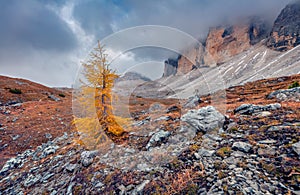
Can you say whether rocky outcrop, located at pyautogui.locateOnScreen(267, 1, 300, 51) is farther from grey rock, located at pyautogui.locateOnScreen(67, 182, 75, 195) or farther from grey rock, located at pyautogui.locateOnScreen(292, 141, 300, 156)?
grey rock, located at pyautogui.locateOnScreen(67, 182, 75, 195)

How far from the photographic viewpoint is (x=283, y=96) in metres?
12.9

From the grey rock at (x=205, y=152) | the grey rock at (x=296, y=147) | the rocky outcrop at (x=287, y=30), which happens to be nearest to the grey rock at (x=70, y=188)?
the grey rock at (x=205, y=152)

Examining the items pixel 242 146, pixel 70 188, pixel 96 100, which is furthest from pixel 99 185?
pixel 242 146

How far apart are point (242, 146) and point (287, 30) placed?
200 metres

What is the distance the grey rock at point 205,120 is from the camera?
836 centimetres

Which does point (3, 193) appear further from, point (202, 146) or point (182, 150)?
point (202, 146)

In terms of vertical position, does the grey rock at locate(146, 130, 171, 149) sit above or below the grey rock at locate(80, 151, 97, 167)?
above

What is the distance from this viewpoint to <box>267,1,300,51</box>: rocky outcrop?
140750 millimetres

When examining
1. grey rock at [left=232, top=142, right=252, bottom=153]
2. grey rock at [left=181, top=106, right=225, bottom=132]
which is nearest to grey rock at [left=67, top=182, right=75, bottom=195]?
grey rock at [left=181, top=106, right=225, bottom=132]

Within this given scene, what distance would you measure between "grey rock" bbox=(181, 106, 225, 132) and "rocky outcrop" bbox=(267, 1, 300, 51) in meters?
179

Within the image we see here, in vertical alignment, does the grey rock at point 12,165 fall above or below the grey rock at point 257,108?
below

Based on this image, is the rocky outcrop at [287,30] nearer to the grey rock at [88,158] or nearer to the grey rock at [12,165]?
the grey rock at [88,158]

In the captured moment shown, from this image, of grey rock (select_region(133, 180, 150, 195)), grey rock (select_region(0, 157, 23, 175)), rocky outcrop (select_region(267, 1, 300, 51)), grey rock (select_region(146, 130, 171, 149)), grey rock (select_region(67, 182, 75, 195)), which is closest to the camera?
grey rock (select_region(133, 180, 150, 195))

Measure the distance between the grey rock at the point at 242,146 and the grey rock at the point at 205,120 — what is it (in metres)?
1.83
